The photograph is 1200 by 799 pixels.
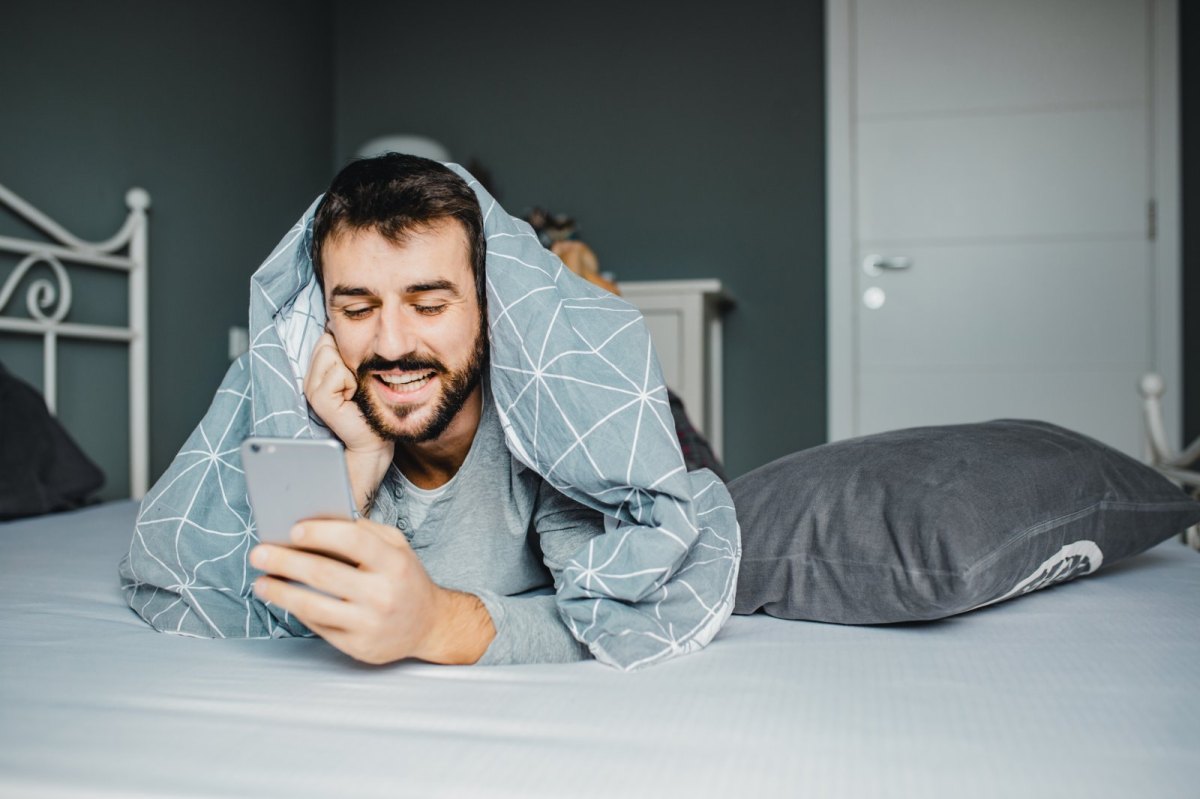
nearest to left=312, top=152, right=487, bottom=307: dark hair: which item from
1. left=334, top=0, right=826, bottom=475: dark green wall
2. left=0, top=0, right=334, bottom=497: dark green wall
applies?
left=0, top=0, right=334, bottom=497: dark green wall

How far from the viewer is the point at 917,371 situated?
279 centimetres

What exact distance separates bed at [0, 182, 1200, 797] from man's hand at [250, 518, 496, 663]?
0.04m

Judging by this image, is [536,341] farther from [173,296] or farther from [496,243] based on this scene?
[173,296]

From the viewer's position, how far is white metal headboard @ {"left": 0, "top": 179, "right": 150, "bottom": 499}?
1834 millimetres

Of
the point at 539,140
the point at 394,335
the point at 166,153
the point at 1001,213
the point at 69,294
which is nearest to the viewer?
the point at 394,335

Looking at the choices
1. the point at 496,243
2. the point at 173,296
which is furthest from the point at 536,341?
the point at 173,296

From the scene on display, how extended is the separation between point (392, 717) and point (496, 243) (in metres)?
0.42

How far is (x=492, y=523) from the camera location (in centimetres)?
93

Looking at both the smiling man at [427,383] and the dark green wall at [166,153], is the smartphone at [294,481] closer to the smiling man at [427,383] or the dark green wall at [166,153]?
the smiling man at [427,383]

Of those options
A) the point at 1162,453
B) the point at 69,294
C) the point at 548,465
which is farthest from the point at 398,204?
the point at 69,294

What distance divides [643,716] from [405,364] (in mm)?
411

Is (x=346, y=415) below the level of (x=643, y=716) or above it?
above

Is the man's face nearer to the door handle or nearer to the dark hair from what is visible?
the dark hair

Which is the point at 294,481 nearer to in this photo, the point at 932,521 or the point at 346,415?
the point at 346,415
